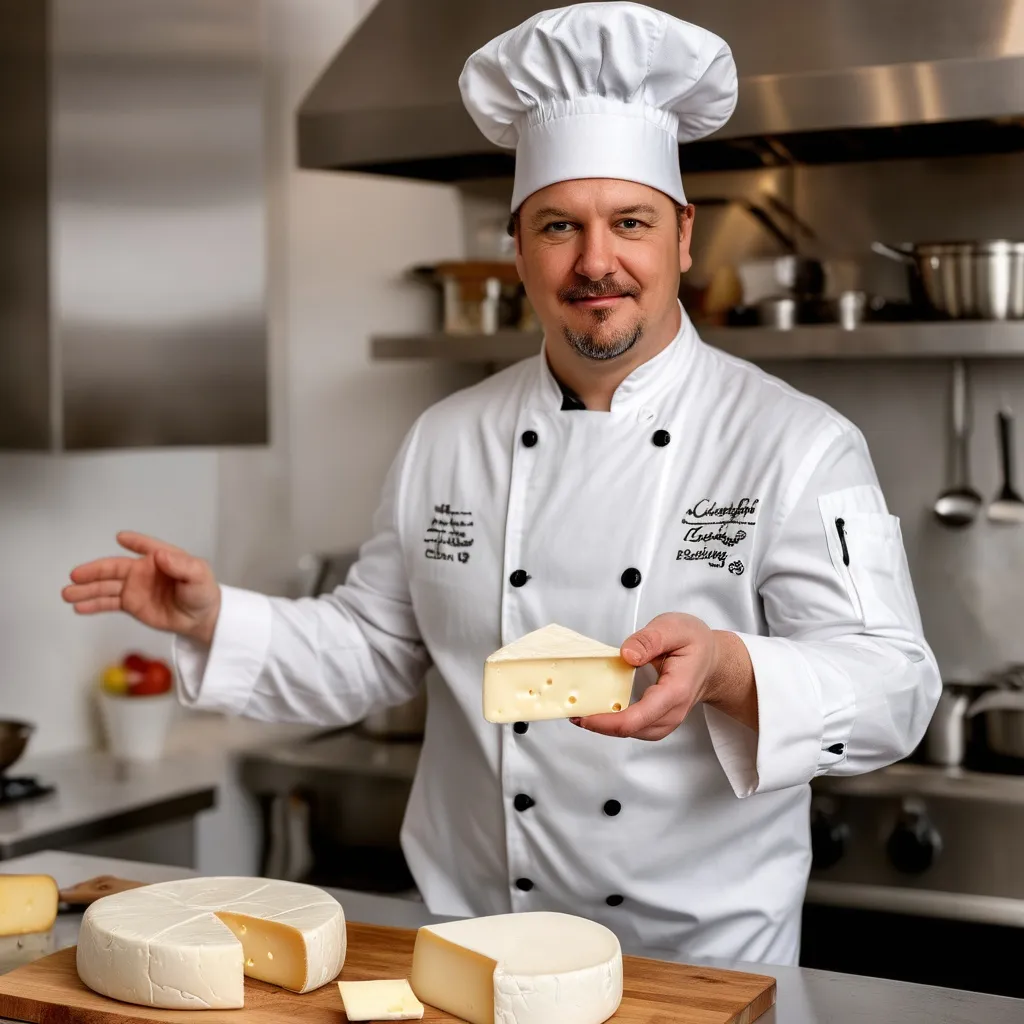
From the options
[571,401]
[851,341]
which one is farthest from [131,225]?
[851,341]

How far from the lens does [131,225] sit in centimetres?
242

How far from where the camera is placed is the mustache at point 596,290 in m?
1.61

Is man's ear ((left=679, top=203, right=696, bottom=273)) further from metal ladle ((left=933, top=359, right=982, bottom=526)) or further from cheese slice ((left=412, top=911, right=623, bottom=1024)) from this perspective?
metal ladle ((left=933, top=359, right=982, bottom=526))

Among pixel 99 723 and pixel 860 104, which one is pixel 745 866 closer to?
pixel 860 104

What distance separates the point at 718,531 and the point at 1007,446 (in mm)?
1150

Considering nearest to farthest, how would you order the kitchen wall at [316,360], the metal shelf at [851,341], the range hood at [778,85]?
the range hood at [778,85] → the metal shelf at [851,341] → the kitchen wall at [316,360]

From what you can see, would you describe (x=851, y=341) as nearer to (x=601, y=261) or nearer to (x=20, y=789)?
(x=601, y=261)

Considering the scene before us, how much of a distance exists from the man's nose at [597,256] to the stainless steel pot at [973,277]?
869 mm

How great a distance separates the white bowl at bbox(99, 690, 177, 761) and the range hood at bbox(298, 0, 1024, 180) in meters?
1.04

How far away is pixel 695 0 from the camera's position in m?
2.18

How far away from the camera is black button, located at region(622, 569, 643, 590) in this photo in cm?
160

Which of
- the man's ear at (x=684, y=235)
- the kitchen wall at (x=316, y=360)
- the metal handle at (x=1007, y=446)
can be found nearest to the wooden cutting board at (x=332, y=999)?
the man's ear at (x=684, y=235)

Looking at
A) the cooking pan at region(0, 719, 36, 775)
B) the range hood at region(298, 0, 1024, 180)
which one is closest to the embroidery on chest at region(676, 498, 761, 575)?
the range hood at region(298, 0, 1024, 180)

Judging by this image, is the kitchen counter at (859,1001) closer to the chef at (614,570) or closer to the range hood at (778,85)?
the chef at (614,570)
